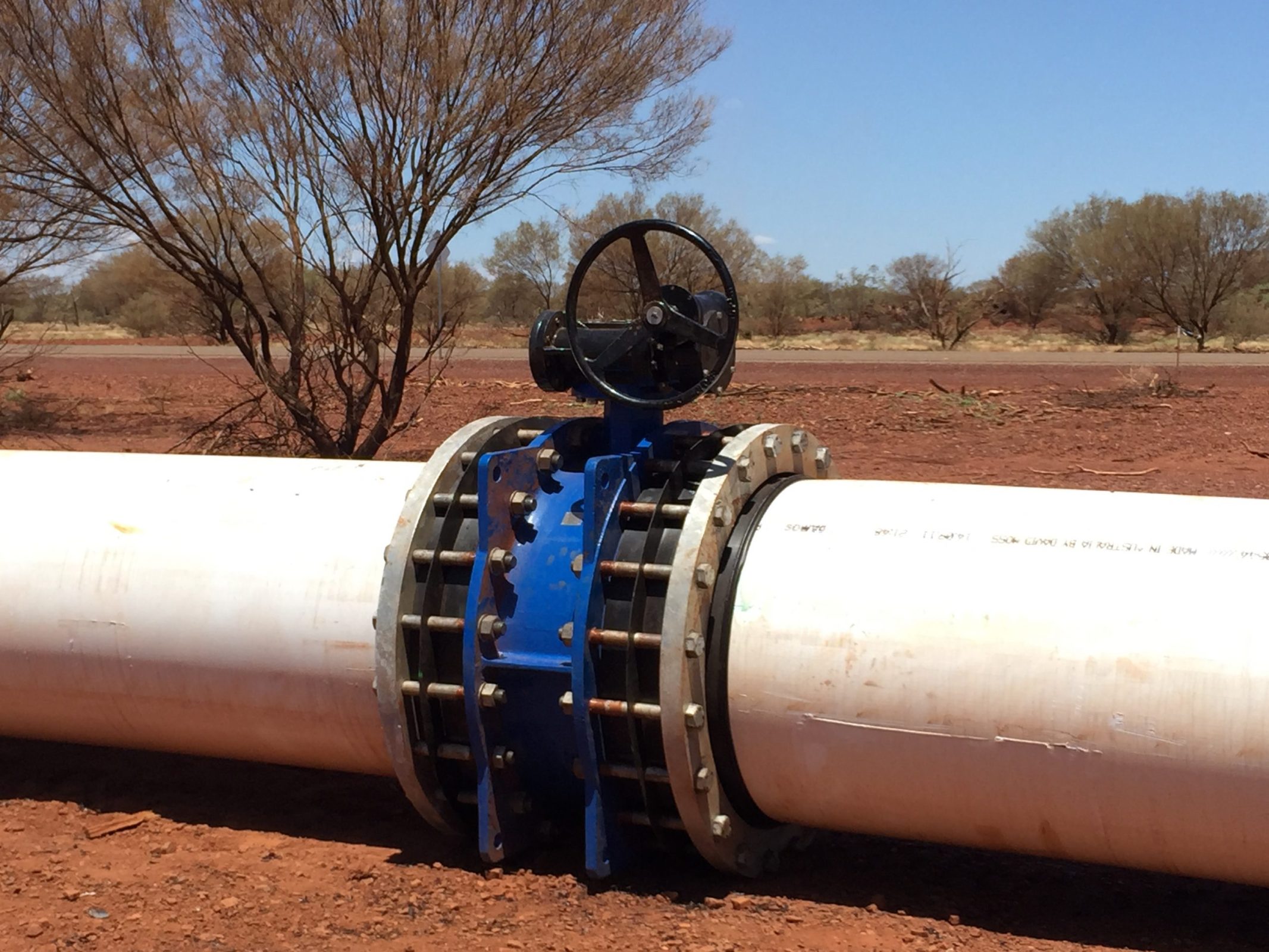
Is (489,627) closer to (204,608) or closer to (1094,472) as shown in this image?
(204,608)

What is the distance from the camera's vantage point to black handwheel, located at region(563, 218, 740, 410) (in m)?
3.41

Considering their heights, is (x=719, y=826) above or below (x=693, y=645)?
below

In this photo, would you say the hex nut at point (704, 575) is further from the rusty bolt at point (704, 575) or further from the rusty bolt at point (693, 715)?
the rusty bolt at point (693, 715)

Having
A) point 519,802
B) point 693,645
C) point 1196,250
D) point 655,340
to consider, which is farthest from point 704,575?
point 1196,250

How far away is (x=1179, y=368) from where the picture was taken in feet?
70.6

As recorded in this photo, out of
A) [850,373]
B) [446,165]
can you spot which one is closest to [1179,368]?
[850,373]

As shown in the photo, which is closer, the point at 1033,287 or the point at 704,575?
the point at 704,575

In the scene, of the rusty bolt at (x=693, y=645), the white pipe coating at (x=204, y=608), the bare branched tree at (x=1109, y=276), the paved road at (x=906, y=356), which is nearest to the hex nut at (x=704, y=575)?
the rusty bolt at (x=693, y=645)

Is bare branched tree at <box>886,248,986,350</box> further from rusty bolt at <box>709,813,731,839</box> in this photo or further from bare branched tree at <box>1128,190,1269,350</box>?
rusty bolt at <box>709,813,731,839</box>

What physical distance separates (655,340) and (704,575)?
695mm

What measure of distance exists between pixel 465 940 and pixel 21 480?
2127 mm

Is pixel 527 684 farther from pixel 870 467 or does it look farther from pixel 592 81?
pixel 592 81

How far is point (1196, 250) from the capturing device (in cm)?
3781

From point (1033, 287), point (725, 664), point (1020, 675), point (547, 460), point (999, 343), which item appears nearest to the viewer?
point (1020, 675)
